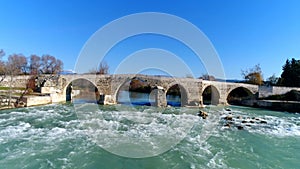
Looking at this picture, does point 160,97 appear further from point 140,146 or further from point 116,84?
point 140,146

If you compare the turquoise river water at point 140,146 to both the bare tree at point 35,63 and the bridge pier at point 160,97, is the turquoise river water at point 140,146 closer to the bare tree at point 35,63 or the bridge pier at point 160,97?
the bridge pier at point 160,97

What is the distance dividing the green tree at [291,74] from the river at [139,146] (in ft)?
72.3

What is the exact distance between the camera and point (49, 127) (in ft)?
30.6

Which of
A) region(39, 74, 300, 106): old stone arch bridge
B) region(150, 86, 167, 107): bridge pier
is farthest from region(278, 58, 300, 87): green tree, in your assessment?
region(150, 86, 167, 107): bridge pier

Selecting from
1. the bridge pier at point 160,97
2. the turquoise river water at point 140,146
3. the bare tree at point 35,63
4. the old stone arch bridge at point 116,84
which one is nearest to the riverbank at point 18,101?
the old stone arch bridge at point 116,84

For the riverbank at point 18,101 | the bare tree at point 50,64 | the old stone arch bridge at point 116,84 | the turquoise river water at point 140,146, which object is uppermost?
the bare tree at point 50,64

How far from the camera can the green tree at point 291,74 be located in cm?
2834

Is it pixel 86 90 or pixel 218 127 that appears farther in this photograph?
pixel 86 90

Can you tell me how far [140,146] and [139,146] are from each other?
35mm

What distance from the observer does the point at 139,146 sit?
7.07m

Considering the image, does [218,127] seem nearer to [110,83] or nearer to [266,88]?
[110,83]

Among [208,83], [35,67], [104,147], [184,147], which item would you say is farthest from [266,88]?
[35,67]

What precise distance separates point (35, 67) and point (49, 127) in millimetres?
32207

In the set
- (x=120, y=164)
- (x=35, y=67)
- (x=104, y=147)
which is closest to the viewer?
(x=120, y=164)
